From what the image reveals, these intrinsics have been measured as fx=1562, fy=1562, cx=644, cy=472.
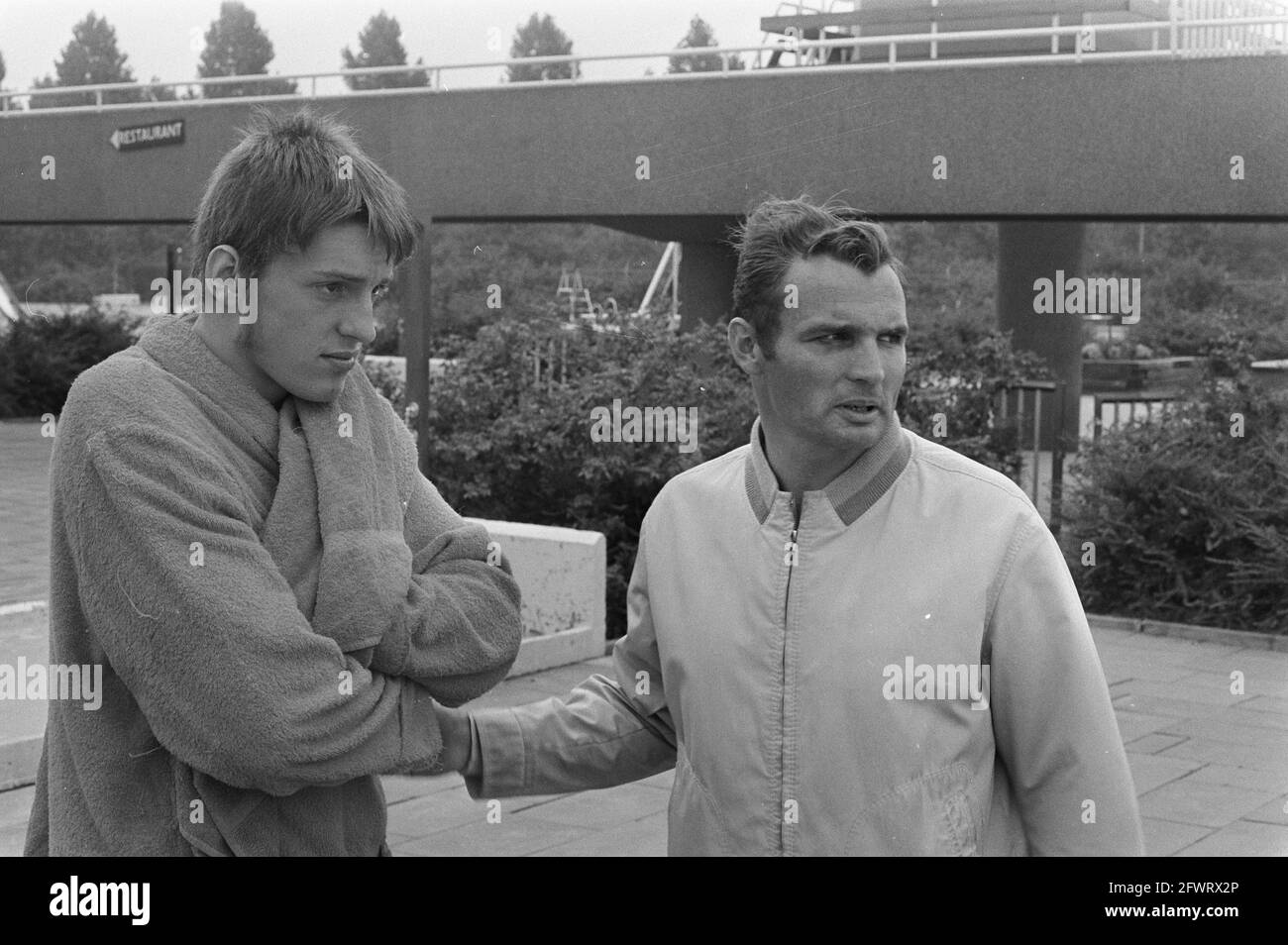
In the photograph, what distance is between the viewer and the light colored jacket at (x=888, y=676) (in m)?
2.27

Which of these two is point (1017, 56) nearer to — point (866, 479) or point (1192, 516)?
point (1192, 516)

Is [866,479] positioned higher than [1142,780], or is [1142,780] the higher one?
[866,479]

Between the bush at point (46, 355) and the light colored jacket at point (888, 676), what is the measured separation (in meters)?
26.0

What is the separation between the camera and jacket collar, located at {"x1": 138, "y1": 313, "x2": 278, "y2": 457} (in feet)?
7.07

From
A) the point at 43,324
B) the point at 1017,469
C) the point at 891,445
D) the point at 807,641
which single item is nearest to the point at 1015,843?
the point at 807,641

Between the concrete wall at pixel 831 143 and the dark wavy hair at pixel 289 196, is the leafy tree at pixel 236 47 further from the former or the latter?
the dark wavy hair at pixel 289 196

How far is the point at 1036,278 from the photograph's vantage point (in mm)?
22797

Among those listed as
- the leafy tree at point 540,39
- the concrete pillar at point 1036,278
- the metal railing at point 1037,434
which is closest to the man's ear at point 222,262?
the metal railing at point 1037,434

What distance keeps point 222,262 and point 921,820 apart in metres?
1.27

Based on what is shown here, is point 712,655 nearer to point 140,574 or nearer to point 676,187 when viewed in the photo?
point 140,574

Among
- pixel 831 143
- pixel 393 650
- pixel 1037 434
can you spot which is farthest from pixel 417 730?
pixel 831 143

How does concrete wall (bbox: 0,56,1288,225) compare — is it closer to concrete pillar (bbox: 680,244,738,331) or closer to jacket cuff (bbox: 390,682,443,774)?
concrete pillar (bbox: 680,244,738,331)

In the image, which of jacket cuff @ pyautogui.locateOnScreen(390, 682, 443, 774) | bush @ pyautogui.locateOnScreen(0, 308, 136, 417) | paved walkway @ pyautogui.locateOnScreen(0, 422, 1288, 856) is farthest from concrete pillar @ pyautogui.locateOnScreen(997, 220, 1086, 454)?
jacket cuff @ pyautogui.locateOnScreen(390, 682, 443, 774)
